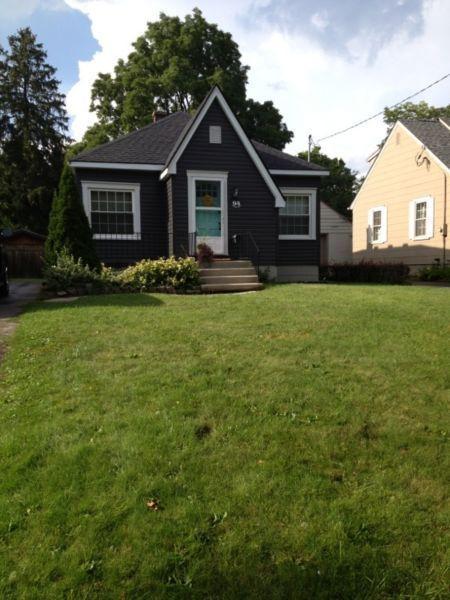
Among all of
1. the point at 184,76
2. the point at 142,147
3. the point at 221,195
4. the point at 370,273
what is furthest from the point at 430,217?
the point at 184,76

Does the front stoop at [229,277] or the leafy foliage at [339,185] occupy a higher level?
the leafy foliage at [339,185]

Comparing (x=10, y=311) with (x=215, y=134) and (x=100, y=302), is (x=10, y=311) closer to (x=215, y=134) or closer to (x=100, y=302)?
(x=100, y=302)

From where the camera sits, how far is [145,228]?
48.0 ft

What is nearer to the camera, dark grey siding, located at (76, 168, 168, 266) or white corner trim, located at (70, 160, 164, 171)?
white corner trim, located at (70, 160, 164, 171)

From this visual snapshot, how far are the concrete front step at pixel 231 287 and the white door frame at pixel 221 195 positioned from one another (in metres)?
2.79

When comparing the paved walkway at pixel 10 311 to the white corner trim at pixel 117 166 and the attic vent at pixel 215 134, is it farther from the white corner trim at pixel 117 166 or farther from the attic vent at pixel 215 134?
the attic vent at pixel 215 134

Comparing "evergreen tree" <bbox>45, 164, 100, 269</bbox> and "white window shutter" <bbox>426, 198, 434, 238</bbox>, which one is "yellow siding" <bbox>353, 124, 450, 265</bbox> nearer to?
"white window shutter" <bbox>426, 198, 434, 238</bbox>

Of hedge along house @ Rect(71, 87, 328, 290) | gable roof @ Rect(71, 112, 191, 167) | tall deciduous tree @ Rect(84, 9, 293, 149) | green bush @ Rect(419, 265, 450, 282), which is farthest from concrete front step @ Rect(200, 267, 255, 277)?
tall deciduous tree @ Rect(84, 9, 293, 149)

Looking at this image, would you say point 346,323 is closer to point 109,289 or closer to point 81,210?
point 109,289

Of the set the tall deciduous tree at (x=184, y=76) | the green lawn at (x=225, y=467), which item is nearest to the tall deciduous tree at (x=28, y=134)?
the tall deciduous tree at (x=184, y=76)

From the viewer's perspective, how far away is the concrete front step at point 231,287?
11466mm

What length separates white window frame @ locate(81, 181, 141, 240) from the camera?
14.1 metres

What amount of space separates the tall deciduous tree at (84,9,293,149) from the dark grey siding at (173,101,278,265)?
1804cm

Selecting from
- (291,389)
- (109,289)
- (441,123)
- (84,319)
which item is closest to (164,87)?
(441,123)
